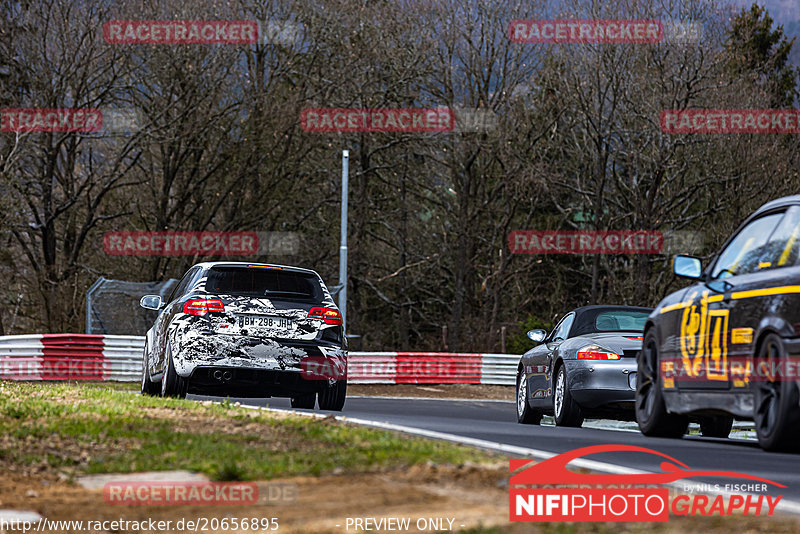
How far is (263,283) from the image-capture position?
14.1m

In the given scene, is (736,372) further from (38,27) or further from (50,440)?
(38,27)

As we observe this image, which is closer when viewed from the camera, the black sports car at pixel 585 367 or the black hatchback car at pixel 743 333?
the black hatchback car at pixel 743 333

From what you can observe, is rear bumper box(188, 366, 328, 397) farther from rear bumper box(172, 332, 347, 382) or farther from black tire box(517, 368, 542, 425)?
black tire box(517, 368, 542, 425)

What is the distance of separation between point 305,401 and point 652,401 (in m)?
6.26

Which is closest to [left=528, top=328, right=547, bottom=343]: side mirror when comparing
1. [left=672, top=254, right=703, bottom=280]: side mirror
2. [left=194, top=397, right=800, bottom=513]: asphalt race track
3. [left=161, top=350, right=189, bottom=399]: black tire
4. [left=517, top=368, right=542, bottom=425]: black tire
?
[left=517, top=368, right=542, bottom=425]: black tire

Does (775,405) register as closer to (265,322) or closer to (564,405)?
(564,405)

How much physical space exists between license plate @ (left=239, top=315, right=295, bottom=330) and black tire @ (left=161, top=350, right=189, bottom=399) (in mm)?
959

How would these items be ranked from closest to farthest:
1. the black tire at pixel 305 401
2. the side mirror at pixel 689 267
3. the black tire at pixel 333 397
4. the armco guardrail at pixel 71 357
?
the side mirror at pixel 689 267, the black tire at pixel 333 397, the black tire at pixel 305 401, the armco guardrail at pixel 71 357

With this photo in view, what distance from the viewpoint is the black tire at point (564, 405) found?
13383 millimetres

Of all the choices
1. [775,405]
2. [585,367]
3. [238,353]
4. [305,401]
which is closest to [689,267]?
[775,405]

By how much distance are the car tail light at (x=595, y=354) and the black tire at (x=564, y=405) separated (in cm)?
35

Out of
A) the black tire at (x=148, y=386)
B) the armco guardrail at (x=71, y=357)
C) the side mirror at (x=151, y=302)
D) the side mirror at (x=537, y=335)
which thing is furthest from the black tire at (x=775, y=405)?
the armco guardrail at (x=71, y=357)

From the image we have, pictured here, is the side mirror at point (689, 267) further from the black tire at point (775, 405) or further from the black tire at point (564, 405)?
the black tire at point (564, 405)

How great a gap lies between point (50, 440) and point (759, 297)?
5138 millimetres
